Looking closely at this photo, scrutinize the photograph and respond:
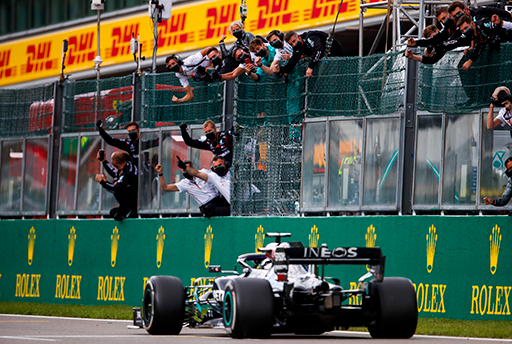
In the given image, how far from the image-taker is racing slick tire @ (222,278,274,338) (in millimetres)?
10602

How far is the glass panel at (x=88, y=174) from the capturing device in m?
20.2

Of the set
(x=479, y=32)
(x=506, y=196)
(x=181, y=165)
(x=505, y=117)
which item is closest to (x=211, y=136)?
(x=181, y=165)

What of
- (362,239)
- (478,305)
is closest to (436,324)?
(478,305)

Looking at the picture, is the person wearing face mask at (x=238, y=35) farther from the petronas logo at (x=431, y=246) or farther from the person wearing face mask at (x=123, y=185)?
the petronas logo at (x=431, y=246)

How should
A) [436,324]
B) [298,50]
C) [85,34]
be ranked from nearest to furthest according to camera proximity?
[436,324]
[298,50]
[85,34]

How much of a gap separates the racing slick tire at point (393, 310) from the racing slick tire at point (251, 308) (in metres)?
1.20

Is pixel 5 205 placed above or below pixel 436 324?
above

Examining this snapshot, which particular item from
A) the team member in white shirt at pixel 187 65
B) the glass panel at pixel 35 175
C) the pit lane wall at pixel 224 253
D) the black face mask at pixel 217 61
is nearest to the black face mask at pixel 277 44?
the black face mask at pixel 217 61

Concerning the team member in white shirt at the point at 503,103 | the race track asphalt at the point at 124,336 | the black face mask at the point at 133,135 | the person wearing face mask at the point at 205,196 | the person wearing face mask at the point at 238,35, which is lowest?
the race track asphalt at the point at 124,336

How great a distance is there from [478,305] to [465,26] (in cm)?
382

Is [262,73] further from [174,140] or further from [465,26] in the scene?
[465,26]

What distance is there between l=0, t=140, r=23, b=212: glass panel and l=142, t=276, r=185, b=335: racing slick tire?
34.9 feet

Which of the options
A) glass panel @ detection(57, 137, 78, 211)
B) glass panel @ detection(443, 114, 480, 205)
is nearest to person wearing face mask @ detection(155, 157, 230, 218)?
glass panel @ detection(57, 137, 78, 211)

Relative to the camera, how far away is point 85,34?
35.8m
